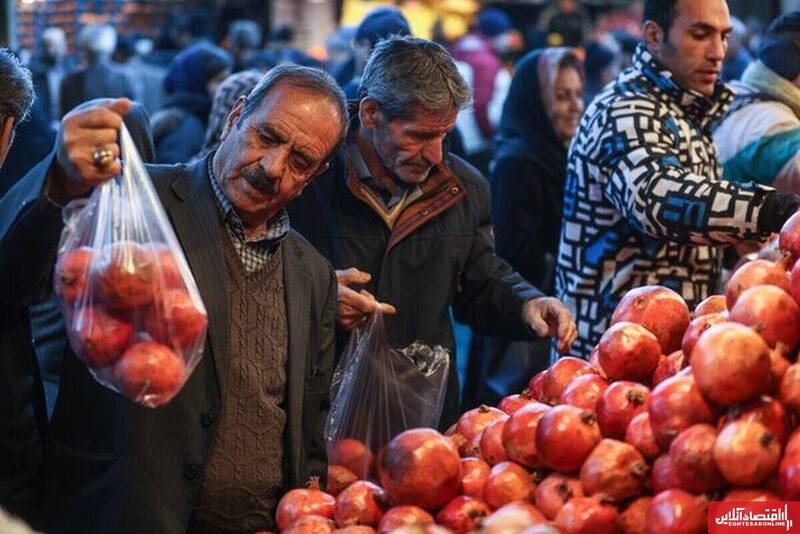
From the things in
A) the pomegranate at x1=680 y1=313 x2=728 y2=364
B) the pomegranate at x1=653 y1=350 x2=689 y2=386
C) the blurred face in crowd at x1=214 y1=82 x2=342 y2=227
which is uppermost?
the blurred face in crowd at x1=214 y1=82 x2=342 y2=227

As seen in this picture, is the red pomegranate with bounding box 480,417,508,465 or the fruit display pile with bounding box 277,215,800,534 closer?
the fruit display pile with bounding box 277,215,800,534

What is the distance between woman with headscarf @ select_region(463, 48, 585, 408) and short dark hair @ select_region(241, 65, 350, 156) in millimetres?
2473

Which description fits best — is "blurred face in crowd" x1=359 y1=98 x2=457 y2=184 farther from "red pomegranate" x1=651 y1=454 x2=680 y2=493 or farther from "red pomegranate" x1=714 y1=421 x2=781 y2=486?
"red pomegranate" x1=714 y1=421 x2=781 y2=486

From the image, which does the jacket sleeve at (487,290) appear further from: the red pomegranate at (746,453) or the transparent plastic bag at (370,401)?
the red pomegranate at (746,453)

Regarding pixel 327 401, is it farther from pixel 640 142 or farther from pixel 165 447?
pixel 640 142

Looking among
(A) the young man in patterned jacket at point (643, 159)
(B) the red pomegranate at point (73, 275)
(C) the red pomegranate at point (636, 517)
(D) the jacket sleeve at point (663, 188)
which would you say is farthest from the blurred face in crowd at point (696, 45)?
(B) the red pomegranate at point (73, 275)

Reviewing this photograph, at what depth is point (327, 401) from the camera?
9.93ft

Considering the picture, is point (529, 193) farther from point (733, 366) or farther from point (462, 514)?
point (733, 366)

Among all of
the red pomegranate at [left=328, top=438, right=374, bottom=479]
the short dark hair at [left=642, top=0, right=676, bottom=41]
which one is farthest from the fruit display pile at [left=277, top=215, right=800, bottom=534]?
the short dark hair at [left=642, top=0, right=676, bottom=41]

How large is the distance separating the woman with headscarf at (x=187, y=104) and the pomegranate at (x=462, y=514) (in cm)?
419

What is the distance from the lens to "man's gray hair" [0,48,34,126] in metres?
2.63

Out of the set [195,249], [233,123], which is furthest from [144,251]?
[233,123]

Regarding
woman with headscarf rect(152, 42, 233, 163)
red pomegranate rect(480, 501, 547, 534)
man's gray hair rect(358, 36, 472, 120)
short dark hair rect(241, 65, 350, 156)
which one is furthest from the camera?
woman with headscarf rect(152, 42, 233, 163)

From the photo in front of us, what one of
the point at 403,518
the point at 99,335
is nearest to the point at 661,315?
the point at 403,518
